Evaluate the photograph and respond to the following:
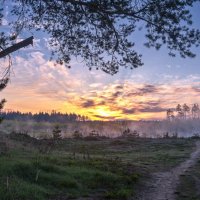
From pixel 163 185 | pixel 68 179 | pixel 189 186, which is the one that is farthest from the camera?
pixel 163 185

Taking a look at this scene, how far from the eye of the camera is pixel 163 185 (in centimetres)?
2064

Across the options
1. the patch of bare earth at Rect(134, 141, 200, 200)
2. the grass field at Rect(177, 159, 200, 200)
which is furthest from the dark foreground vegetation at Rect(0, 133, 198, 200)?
the grass field at Rect(177, 159, 200, 200)

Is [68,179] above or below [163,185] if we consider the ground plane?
above

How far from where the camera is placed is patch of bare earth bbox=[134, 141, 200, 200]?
59.1 ft

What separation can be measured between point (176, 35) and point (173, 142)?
30.9m

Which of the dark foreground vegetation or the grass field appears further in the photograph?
the grass field

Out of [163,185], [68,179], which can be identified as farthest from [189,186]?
[68,179]

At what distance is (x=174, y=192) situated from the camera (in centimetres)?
1883

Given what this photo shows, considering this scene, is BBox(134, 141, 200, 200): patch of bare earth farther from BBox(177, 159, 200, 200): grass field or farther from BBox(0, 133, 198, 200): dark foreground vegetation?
BBox(0, 133, 198, 200): dark foreground vegetation

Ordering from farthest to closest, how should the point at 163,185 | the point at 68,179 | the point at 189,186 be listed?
the point at 163,185, the point at 189,186, the point at 68,179

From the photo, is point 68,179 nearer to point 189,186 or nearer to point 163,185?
point 163,185

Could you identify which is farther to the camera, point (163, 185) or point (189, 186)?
point (163, 185)

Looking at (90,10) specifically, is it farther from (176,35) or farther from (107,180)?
(107,180)

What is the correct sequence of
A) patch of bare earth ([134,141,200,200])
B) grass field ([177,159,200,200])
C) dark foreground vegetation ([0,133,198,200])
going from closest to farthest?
dark foreground vegetation ([0,133,198,200]), patch of bare earth ([134,141,200,200]), grass field ([177,159,200,200])
